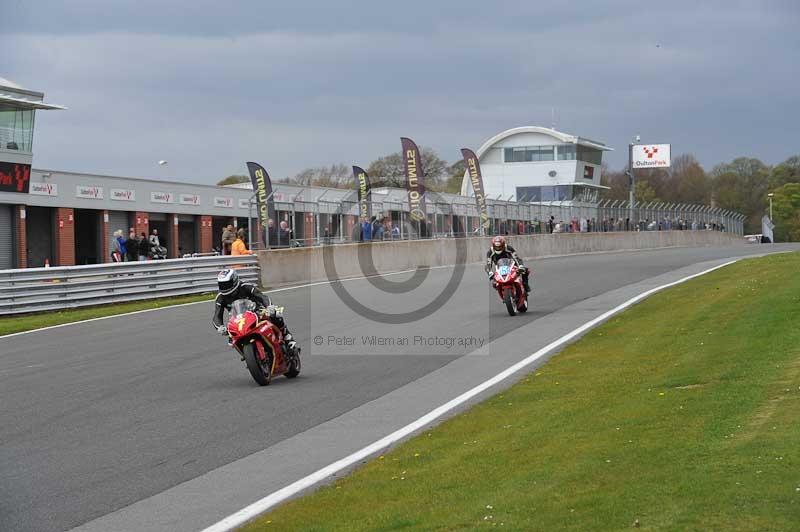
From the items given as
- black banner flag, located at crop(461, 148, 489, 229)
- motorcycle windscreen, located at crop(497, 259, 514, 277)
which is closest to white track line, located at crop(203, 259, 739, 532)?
motorcycle windscreen, located at crop(497, 259, 514, 277)

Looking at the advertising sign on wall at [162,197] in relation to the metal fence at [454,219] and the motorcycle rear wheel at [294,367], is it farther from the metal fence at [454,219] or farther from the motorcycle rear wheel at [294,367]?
the motorcycle rear wheel at [294,367]

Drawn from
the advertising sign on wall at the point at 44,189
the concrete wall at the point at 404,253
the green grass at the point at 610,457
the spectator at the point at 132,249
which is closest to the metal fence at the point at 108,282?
the concrete wall at the point at 404,253

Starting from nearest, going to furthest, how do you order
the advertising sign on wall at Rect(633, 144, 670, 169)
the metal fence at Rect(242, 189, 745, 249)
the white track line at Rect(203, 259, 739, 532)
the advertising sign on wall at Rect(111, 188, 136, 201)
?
the white track line at Rect(203, 259, 739, 532), the metal fence at Rect(242, 189, 745, 249), the advertising sign on wall at Rect(111, 188, 136, 201), the advertising sign on wall at Rect(633, 144, 670, 169)

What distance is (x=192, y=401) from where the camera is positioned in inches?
462

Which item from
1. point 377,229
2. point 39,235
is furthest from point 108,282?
point 39,235

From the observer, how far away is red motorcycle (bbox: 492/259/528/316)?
2002 centimetres

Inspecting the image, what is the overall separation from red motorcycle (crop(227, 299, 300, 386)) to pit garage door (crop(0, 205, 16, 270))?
33.2 meters

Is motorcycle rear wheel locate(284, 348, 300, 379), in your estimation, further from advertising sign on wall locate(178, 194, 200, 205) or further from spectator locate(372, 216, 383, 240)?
advertising sign on wall locate(178, 194, 200, 205)

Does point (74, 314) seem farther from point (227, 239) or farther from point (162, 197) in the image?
A: point (162, 197)

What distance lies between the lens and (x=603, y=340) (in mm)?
15938

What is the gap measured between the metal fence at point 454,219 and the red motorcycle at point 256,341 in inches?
655

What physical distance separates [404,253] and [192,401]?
24927 mm

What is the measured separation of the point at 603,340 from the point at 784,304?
2868mm

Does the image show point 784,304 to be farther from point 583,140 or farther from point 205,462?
point 583,140
